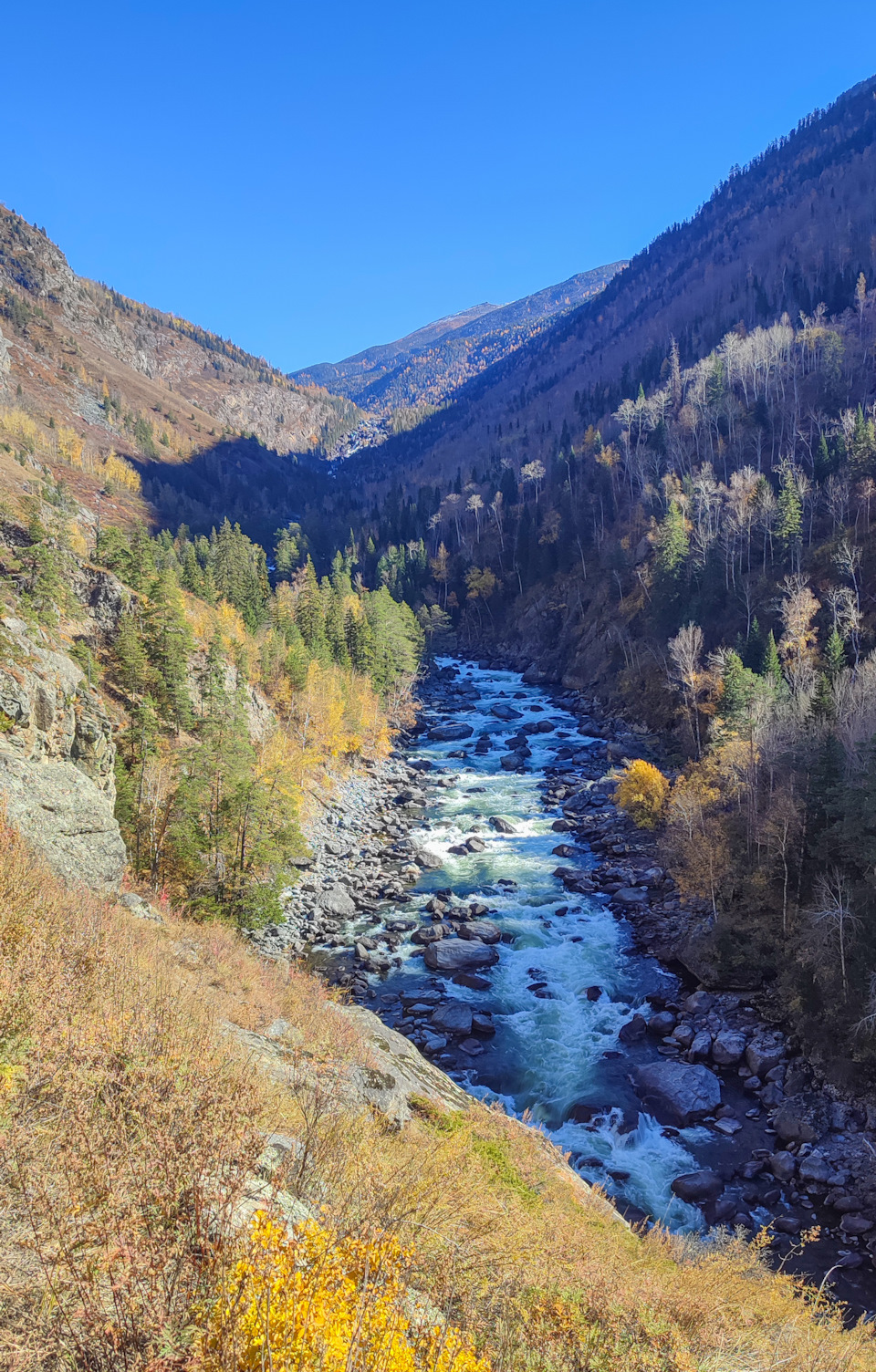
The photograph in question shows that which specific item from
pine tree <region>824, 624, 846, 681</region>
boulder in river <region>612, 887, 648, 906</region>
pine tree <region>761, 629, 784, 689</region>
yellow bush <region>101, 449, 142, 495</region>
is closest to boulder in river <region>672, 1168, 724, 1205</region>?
boulder in river <region>612, 887, 648, 906</region>

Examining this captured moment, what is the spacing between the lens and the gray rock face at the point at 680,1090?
66.7 feet

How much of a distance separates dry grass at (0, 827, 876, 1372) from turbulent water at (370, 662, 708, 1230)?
6722 mm

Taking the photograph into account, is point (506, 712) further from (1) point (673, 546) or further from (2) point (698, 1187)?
(2) point (698, 1187)

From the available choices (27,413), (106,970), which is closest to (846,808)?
(106,970)

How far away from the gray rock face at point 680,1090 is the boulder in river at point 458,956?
8.24 metres

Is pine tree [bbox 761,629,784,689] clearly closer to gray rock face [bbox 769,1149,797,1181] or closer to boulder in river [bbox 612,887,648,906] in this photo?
boulder in river [bbox 612,887,648,906]

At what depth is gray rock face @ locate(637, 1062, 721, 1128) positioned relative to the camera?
20.3 metres

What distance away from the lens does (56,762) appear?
2036 centimetres

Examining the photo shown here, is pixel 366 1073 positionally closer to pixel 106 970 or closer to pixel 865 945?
pixel 106 970

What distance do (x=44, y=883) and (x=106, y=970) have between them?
3.83 metres

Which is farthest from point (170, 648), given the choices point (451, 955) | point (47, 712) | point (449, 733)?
point (449, 733)

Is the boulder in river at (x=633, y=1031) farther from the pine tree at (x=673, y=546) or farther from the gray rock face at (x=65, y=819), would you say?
the pine tree at (x=673, y=546)

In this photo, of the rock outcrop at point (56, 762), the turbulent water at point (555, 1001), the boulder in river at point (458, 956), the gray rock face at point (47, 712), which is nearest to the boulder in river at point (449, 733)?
the turbulent water at point (555, 1001)

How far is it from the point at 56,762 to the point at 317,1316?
19507 millimetres
